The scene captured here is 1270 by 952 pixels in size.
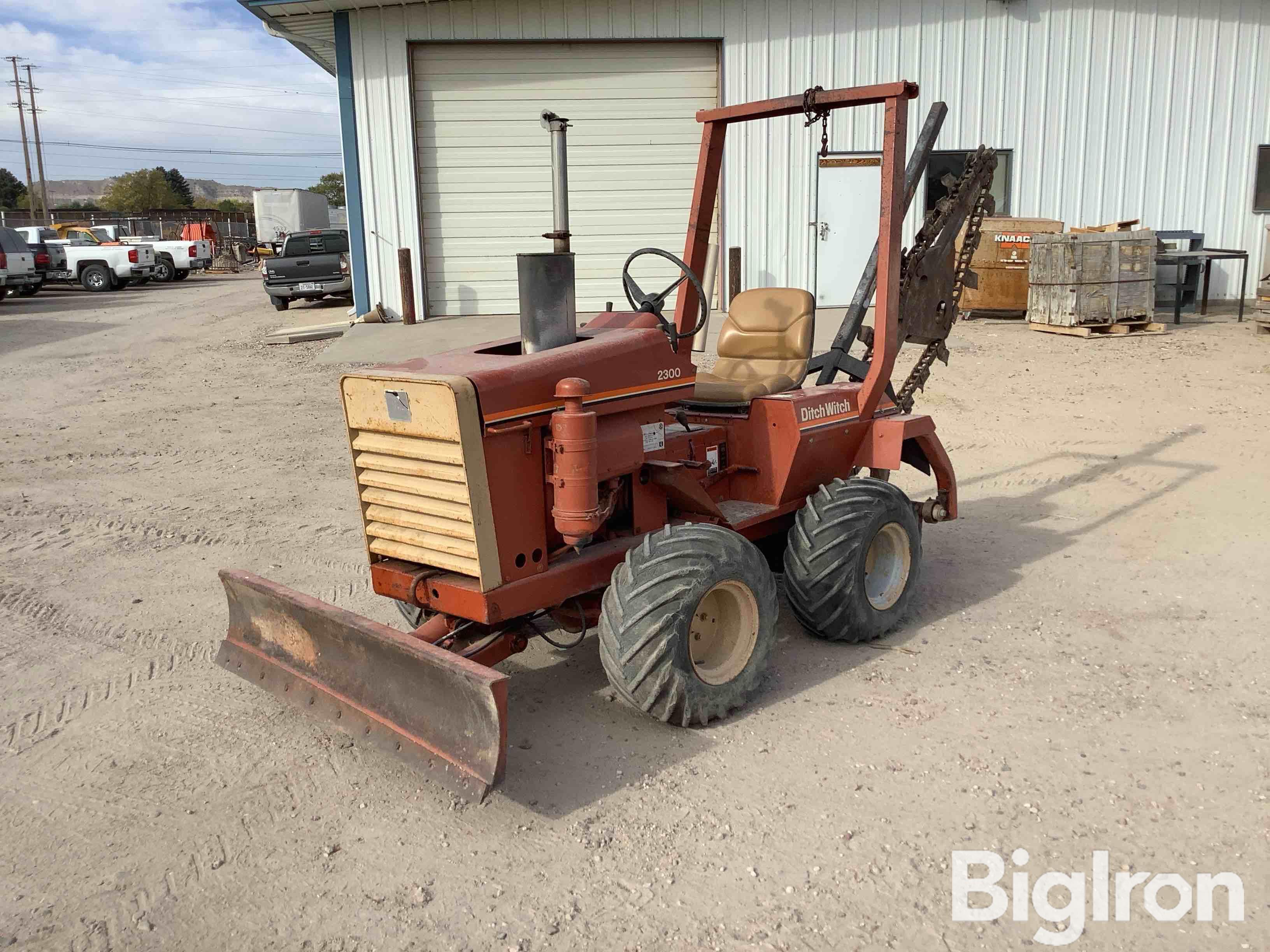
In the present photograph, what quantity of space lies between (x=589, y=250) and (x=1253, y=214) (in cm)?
995

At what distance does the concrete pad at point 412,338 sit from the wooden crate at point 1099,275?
6.77m

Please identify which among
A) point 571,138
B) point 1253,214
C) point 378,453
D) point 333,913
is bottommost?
point 333,913

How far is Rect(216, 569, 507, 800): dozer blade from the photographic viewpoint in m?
3.35

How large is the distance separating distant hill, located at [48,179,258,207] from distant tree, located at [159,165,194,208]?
103 ft

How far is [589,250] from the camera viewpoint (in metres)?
16.0

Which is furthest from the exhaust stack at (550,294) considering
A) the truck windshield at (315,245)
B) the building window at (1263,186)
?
the truck windshield at (315,245)

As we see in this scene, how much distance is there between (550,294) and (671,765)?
1.77 m

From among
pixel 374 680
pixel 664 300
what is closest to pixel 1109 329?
pixel 664 300

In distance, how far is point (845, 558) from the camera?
4.49 metres

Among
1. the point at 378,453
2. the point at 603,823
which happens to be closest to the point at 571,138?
the point at 378,453

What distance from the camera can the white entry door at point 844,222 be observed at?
15.5m

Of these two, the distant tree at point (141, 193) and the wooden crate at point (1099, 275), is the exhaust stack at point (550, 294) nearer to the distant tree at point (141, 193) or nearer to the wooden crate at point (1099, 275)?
the wooden crate at point (1099, 275)

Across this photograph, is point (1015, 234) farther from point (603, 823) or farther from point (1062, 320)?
point (603, 823)

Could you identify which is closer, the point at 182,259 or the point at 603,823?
the point at 603,823
